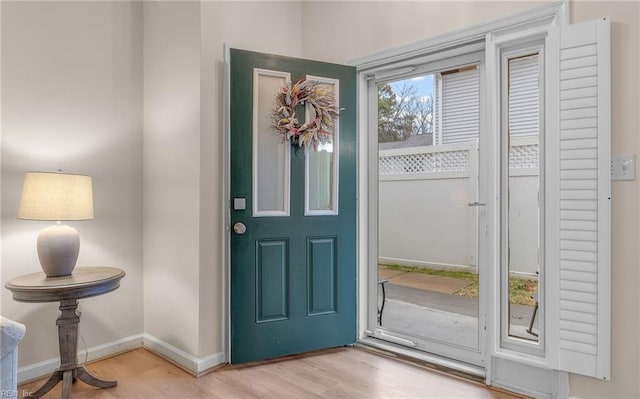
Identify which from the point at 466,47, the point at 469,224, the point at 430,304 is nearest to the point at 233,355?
the point at 430,304

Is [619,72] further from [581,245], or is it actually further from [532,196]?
[581,245]

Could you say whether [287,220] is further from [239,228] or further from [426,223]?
[426,223]

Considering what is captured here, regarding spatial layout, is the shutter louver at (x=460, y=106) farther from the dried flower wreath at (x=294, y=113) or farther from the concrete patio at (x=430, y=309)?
the concrete patio at (x=430, y=309)

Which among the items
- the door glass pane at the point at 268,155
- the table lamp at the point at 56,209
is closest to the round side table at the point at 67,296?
the table lamp at the point at 56,209

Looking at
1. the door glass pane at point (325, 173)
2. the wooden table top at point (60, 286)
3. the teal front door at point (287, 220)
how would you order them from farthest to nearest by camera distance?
the door glass pane at point (325, 173), the teal front door at point (287, 220), the wooden table top at point (60, 286)

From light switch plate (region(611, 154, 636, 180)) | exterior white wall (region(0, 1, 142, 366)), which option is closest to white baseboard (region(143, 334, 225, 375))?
exterior white wall (region(0, 1, 142, 366))

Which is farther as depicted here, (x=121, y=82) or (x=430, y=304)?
(x=430, y=304)

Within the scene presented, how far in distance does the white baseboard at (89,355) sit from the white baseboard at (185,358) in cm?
15

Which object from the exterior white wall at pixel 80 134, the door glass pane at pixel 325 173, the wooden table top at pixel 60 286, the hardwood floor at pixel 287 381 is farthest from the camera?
the door glass pane at pixel 325 173

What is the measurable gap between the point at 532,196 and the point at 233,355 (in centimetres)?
213

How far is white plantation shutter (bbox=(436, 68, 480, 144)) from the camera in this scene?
2.55 m

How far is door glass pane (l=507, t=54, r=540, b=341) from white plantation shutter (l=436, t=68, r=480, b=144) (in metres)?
0.31

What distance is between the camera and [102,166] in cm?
264

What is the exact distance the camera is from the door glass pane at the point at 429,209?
104 inches
